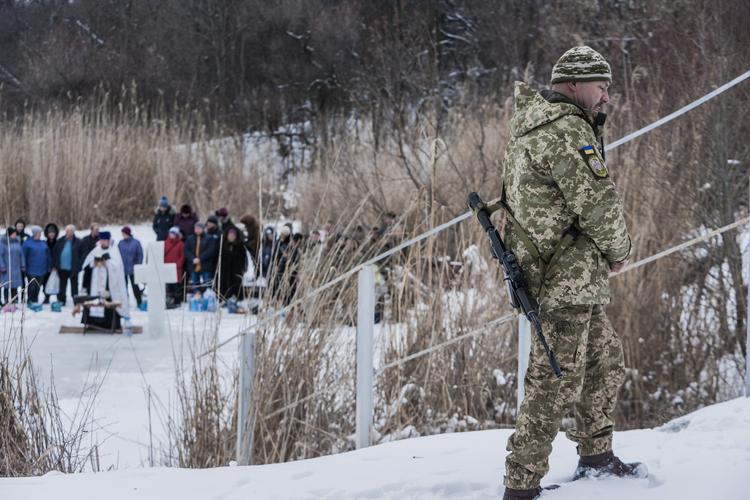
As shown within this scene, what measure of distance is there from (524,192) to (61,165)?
17663 millimetres

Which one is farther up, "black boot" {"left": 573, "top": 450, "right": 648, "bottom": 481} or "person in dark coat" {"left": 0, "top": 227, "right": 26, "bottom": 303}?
"person in dark coat" {"left": 0, "top": 227, "right": 26, "bottom": 303}

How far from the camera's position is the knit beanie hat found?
3119 mm

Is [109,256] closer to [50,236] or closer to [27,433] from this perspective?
[50,236]

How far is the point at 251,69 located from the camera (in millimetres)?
36406

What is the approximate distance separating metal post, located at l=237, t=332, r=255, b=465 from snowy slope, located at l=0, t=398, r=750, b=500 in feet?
3.20

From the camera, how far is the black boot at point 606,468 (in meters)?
3.37

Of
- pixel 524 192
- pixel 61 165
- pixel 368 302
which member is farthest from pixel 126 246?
pixel 524 192

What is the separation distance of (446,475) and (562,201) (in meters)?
1.18

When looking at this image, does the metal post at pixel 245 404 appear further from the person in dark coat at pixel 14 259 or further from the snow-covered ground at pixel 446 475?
the person in dark coat at pixel 14 259

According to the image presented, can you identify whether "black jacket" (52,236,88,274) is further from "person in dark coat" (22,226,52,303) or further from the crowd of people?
"person in dark coat" (22,226,52,303)

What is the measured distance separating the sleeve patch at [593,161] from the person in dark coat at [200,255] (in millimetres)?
11741

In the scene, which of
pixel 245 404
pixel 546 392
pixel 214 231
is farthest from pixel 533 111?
pixel 214 231

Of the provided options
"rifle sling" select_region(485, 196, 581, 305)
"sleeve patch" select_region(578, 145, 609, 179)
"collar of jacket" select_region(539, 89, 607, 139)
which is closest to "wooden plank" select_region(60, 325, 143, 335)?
"rifle sling" select_region(485, 196, 581, 305)

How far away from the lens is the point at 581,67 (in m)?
3.12
